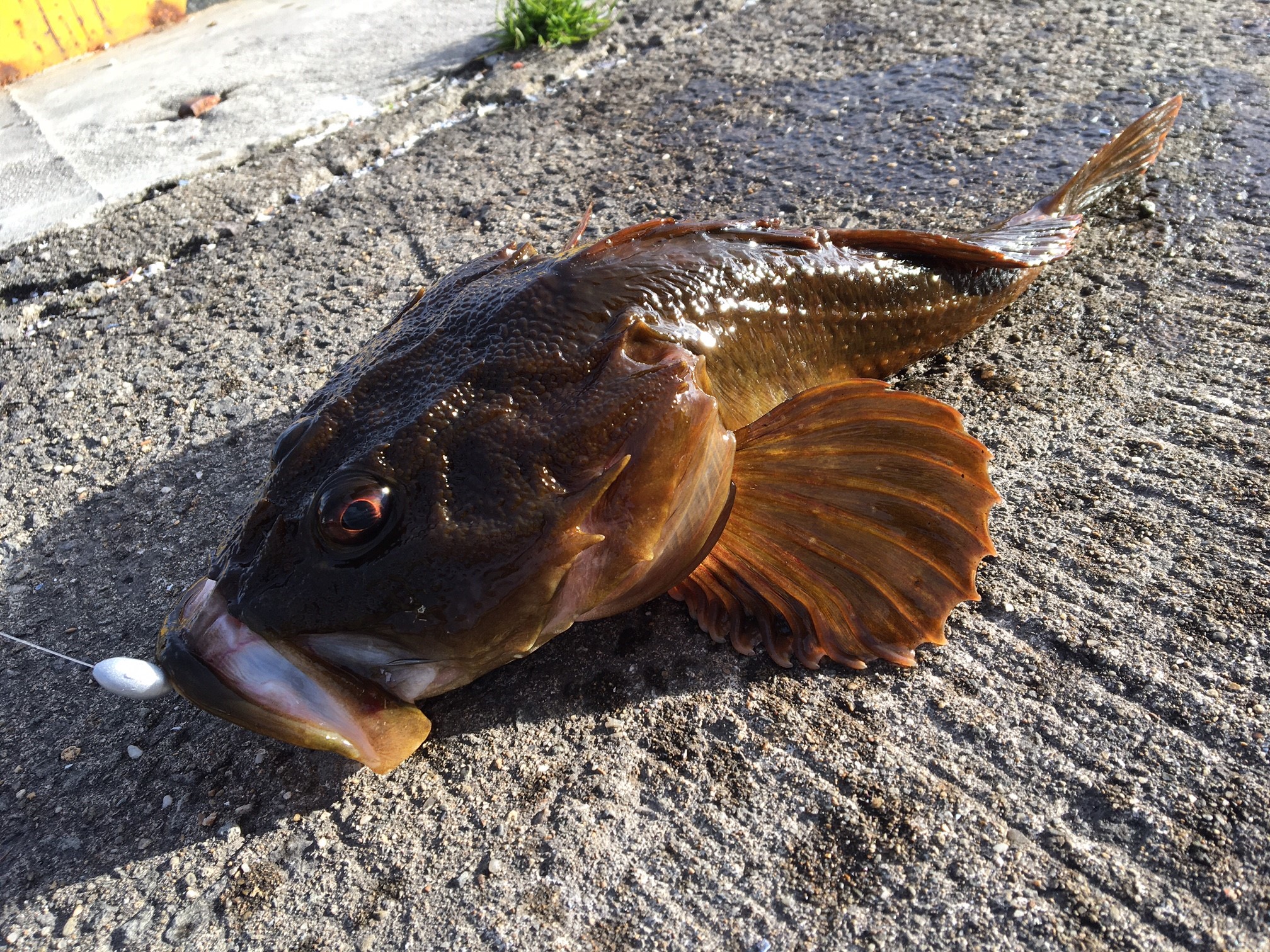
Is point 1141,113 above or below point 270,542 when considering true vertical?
below

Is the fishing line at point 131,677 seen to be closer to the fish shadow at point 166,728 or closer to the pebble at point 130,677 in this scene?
the pebble at point 130,677

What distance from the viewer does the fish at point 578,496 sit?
6.37 feet

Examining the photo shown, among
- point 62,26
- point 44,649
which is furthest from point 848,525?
point 62,26

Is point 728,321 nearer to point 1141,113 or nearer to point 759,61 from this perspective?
point 1141,113

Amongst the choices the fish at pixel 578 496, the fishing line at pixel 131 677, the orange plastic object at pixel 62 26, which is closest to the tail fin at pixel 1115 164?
the fish at pixel 578 496

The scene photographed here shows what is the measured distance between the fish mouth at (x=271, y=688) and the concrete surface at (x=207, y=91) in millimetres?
3628

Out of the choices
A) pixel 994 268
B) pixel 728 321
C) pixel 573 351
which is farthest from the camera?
pixel 994 268

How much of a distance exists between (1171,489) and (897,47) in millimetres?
3721

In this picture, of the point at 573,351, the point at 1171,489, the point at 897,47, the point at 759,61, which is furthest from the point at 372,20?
the point at 1171,489

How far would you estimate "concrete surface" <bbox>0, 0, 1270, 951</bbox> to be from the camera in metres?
1.89

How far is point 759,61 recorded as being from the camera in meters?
5.40

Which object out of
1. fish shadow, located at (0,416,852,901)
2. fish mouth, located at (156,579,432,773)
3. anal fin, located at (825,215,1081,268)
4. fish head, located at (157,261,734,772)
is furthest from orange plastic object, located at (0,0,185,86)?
anal fin, located at (825,215,1081,268)

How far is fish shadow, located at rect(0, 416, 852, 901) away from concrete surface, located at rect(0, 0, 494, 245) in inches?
113

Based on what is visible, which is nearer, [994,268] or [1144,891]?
[1144,891]
